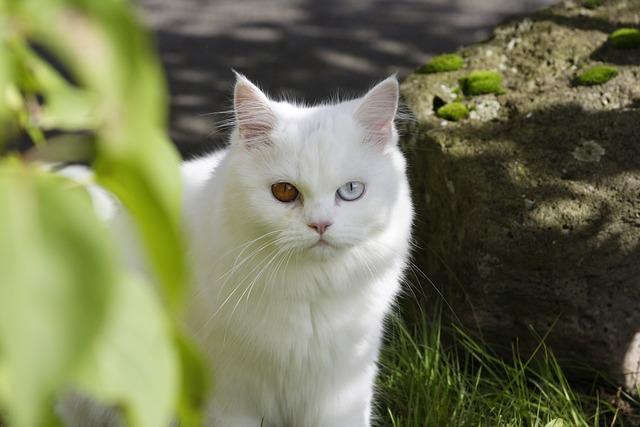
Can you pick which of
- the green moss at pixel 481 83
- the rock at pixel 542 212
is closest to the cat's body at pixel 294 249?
the rock at pixel 542 212

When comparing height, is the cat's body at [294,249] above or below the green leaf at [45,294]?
below

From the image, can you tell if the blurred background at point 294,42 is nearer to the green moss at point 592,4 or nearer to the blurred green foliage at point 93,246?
the green moss at point 592,4

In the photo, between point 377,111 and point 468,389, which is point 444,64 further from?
point 468,389

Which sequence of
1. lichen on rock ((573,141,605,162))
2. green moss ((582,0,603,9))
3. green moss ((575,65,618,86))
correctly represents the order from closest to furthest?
lichen on rock ((573,141,605,162)) → green moss ((575,65,618,86)) → green moss ((582,0,603,9))

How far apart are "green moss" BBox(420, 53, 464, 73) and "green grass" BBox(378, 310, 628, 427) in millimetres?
1127

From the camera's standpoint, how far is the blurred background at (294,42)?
5.55 meters

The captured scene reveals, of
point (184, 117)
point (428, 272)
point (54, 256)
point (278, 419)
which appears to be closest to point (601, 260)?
point (428, 272)

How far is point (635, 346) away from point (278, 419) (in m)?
1.35

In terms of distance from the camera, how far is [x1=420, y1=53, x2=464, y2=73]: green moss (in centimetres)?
372

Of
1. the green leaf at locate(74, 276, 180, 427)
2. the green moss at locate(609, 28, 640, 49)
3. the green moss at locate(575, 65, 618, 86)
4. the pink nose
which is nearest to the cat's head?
the pink nose

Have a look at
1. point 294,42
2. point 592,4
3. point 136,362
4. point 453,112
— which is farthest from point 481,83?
point 136,362

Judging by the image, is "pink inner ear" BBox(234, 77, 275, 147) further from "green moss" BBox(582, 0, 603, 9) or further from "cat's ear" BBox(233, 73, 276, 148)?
"green moss" BBox(582, 0, 603, 9)

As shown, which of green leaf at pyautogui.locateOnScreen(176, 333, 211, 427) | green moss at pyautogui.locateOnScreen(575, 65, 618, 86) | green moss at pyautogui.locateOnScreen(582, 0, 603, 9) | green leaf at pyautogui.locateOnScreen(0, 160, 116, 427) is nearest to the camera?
green leaf at pyautogui.locateOnScreen(0, 160, 116, 427)

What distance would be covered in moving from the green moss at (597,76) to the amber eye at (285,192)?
1564mm
